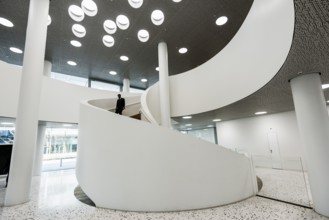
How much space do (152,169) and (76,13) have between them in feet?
19.9

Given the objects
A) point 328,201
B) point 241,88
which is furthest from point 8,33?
point 328,201

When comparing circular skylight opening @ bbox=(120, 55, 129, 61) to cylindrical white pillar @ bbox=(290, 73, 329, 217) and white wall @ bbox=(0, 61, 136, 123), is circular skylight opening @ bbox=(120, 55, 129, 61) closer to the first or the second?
white wall @ bbox=(0, 61, 136, 123)

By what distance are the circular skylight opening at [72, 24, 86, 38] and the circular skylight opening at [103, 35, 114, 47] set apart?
0.84 m

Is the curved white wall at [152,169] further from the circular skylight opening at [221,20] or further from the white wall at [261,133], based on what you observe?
the white wall at [261,133]

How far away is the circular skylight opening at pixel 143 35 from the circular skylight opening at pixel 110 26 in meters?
1.00

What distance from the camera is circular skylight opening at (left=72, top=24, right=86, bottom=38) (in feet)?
22.1

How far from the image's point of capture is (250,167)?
15.1ft

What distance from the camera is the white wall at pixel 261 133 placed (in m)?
8.02

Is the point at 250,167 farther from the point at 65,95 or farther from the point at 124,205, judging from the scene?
the point at 65,95

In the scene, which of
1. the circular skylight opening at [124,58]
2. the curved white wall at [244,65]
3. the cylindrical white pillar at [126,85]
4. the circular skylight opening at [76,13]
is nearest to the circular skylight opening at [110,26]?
the circular skylight opening at [76,13]

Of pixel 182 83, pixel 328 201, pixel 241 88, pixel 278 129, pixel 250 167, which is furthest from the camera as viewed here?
pixel 278 129

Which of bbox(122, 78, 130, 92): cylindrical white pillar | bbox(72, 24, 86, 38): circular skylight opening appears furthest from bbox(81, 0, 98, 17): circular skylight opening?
bbox(122, 78, 130, 92): cylindrical white pillar

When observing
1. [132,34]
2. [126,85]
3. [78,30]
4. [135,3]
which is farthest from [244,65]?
[126,85]

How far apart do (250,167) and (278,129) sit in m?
5.12
